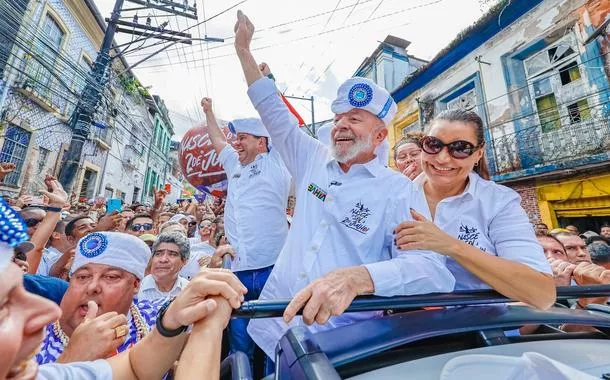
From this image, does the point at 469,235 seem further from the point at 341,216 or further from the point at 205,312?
the point at 205,312

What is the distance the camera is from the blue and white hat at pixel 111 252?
6.38 feet

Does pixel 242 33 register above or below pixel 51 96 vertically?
below

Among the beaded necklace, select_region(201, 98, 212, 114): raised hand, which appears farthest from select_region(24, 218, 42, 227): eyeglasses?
the beaded necklace

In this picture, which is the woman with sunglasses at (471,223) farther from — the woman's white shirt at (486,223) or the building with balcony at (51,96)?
the building with balcony at (51,96)

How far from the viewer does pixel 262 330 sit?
66.2 inches

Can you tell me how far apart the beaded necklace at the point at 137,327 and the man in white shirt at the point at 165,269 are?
1.31 meters

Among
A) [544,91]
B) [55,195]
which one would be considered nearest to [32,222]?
[55,195]

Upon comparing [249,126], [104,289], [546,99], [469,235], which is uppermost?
[546,99]

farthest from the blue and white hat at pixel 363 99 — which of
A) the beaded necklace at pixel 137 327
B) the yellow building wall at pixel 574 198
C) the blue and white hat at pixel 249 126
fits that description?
the yellow building wall at pixel 574 198

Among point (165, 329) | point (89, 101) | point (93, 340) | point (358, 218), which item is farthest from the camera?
point (89, 101)

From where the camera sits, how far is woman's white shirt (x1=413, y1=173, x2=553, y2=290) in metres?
1.53

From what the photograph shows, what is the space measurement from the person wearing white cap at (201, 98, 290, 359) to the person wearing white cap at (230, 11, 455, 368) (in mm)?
688

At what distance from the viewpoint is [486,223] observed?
5.55ft

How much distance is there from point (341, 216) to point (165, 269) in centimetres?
253
